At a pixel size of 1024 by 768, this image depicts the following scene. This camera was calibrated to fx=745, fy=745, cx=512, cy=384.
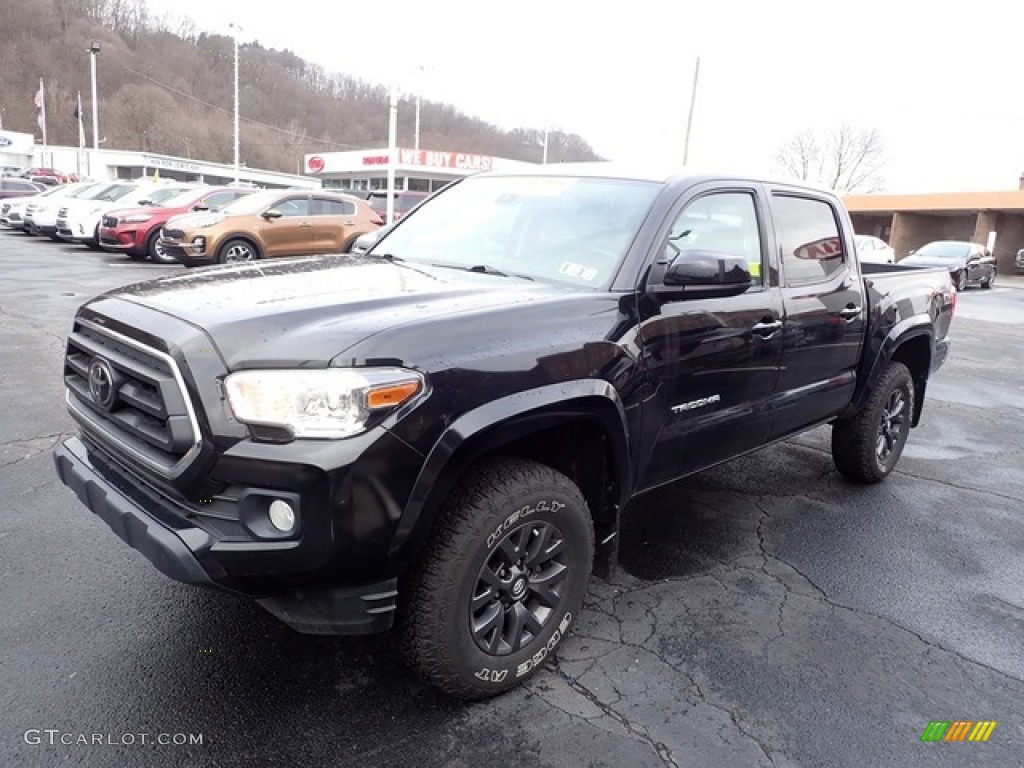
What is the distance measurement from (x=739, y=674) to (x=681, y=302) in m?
1.48

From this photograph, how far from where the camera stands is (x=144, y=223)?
15656 mm

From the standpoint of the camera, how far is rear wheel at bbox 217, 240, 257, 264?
1345 cm

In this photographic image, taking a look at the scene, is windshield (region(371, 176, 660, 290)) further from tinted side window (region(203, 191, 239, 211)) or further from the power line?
the power line

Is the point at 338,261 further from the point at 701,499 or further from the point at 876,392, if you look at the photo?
the point at 876,392

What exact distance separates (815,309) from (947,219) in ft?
132

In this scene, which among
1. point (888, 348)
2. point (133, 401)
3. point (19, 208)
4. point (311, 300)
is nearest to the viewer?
point (133, 401)

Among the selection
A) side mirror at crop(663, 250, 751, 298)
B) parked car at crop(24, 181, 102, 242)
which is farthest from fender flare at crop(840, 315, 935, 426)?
parked car at crop(24, 181, 102, 242)

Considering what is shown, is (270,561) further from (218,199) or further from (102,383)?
(218,199)

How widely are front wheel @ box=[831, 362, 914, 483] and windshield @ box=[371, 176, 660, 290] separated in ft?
7.86

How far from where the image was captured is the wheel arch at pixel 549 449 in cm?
223

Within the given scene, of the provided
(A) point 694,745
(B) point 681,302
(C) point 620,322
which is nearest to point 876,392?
(B) point 681,302

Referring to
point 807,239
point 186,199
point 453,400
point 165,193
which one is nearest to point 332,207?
point 186,199

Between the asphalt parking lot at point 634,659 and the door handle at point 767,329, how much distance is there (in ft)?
3.86

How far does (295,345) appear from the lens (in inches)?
85.1
